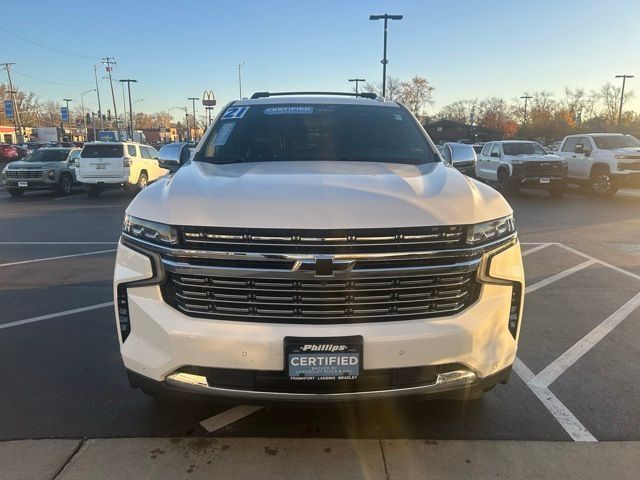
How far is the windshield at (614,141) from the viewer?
17.2 meters

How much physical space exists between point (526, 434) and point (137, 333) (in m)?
2.31

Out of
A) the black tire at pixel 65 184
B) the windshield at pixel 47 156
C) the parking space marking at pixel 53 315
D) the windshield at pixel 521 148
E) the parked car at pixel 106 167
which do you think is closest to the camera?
the parking space marking at pixel 53 315

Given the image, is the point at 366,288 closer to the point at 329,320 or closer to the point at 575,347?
the point at 329,320

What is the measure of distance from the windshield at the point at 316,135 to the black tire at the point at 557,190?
14785 mm

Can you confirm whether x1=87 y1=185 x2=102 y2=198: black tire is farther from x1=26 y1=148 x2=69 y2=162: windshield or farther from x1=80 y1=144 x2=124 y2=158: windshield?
x1=26 y1=148 x2=69 y2=162: windshield

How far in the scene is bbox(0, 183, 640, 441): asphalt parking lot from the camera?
10.4 ft

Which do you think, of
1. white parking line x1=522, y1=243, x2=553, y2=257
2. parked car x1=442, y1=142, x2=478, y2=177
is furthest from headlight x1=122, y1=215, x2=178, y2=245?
white parking line x1=522, y1=243, x2=553, y2=257

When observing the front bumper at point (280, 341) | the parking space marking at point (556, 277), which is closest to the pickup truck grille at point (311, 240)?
the front bumper at point (280, 341)

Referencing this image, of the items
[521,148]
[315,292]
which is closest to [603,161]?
[521,148]

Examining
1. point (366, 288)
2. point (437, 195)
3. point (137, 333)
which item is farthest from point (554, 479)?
point (137, 333)

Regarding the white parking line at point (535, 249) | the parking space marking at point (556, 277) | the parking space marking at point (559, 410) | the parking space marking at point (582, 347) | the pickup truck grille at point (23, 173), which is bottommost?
the white parking line at point (535, 249)

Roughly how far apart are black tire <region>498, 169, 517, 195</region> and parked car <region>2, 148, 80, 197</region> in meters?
16.3

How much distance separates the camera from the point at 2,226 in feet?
39.3

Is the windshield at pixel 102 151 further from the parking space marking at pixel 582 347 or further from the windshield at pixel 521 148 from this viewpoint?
the parking space marking at pixel 582 347
